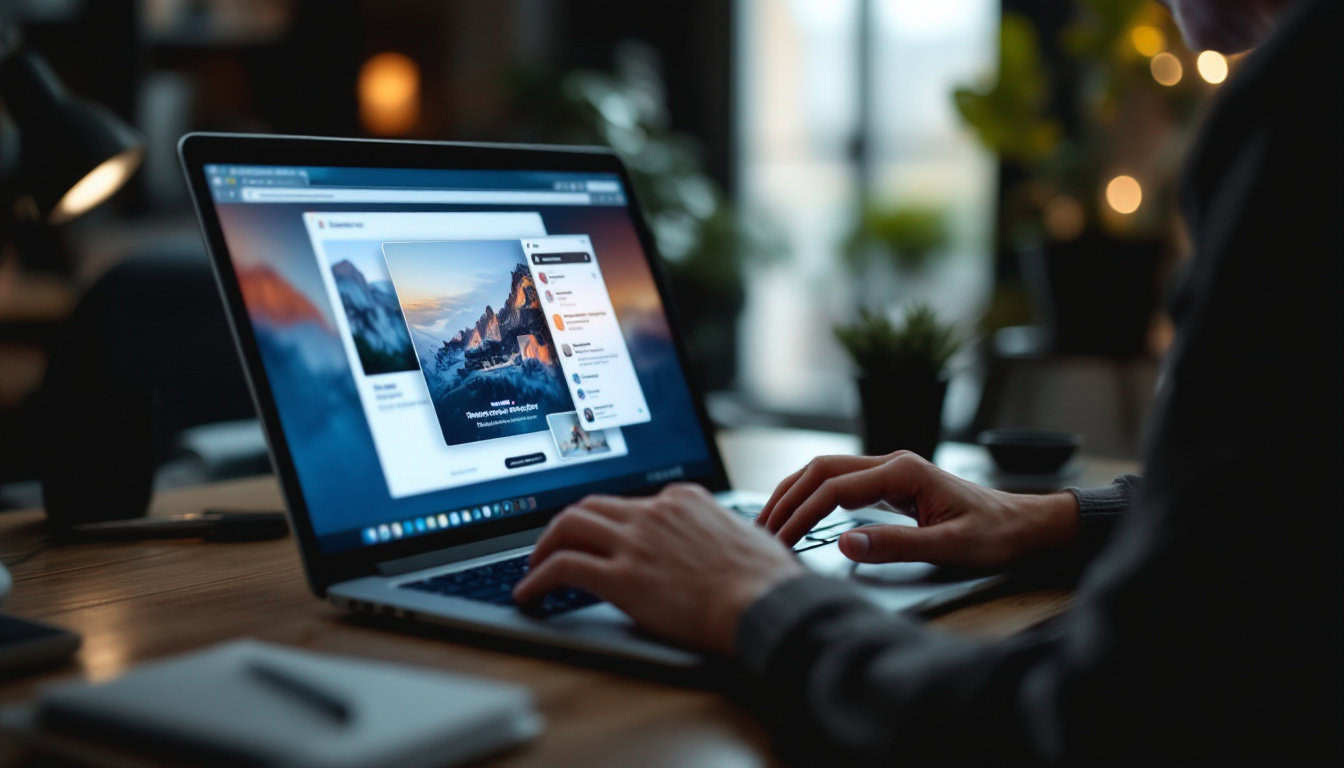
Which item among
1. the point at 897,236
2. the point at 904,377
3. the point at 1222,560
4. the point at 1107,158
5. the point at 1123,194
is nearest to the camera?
the point at 1222,560

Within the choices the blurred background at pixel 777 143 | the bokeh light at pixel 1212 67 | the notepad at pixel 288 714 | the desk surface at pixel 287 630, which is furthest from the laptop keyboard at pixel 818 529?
the bokeh light at pixel 1212 67

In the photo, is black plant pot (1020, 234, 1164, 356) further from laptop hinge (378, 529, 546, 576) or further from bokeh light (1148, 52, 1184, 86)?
laptop hinge (378, 529, 546, 576)

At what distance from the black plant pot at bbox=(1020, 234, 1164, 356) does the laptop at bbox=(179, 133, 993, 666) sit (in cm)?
145

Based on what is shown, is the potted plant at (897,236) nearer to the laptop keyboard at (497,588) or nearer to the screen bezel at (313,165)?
the screen bezel at (313,165)

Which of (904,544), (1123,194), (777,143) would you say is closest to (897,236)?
(777,143)

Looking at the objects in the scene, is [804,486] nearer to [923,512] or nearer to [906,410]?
[923,512]

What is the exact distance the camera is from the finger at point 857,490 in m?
0.82

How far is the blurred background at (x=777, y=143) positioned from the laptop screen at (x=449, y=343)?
4.13 ft

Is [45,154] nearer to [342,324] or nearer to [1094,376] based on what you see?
[342,324]

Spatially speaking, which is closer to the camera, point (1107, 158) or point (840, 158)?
point (1107, 158)

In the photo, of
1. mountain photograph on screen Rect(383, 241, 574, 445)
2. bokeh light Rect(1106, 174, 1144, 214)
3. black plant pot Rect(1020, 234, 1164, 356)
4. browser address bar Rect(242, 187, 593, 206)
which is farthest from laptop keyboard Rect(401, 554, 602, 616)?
bokeh light Rect(1106, 174, 1144, 214)

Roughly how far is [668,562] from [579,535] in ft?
0.21

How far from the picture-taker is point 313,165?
0.82 m

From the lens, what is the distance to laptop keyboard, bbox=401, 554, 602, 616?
678 millimetres
